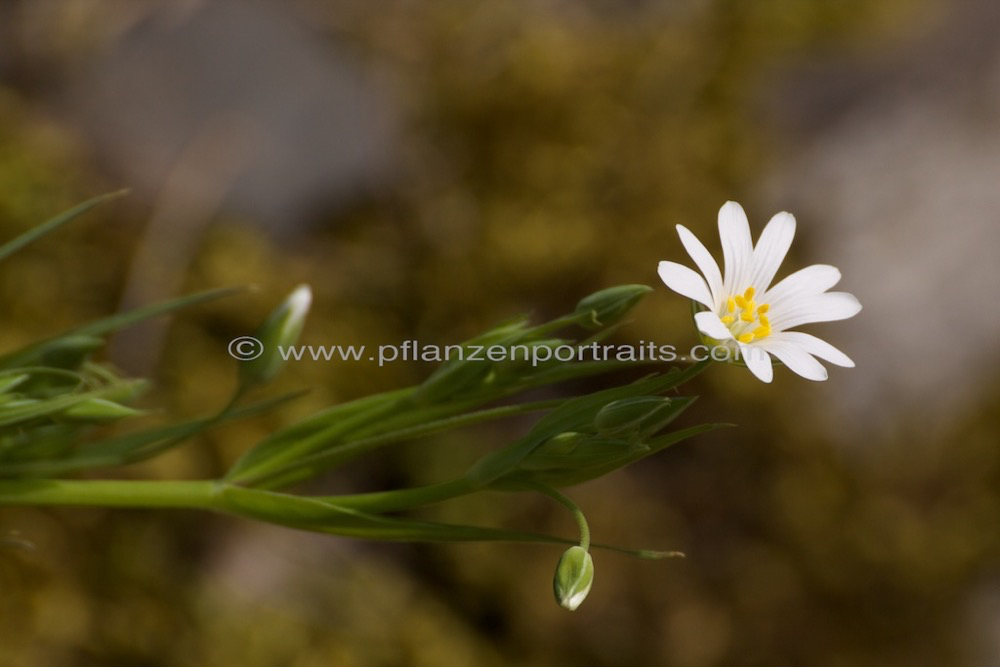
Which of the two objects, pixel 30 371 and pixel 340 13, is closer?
pixel 30 371

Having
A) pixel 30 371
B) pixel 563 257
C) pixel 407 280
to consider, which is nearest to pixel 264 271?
pixel 407 280

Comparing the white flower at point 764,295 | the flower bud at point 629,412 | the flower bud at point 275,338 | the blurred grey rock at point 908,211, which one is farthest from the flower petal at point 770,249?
the blurred grey rock at point 908,211

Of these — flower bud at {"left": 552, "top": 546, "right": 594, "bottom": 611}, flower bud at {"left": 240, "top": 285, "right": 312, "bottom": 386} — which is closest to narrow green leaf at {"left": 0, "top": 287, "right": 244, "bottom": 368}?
flower bud at {"left": 240, "top": 285, "right": 312, "bottom": 386}

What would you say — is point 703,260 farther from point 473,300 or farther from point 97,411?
point 473,300

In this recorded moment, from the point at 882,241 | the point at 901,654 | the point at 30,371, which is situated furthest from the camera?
the point at 882,241

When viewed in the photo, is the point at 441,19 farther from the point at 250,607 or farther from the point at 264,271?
the point at 250,607

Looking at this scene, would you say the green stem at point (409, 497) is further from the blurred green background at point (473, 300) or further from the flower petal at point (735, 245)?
the blurred green background at point (473, 300)
